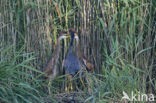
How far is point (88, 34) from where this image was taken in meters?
4.68

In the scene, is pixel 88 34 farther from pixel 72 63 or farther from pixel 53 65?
pixel 53 65

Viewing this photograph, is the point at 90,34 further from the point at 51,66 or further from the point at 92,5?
the point at 51,66

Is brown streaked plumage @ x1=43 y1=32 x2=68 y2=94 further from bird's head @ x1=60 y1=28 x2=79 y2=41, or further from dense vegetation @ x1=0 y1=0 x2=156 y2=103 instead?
dense vegetation @ x1=0 y1=0 x2=156 y2=103

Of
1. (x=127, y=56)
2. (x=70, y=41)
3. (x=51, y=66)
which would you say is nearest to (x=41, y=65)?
(x=51, y=66)

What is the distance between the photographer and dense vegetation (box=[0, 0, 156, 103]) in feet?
13.2

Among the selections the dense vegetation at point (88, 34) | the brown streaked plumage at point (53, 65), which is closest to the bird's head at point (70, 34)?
the brown streaked plumage at point (53, 65)

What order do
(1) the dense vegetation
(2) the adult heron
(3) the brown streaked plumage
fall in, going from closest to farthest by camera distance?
(1) the dense vegetation
(3) the brown streaked plumage
(2) the adult heron

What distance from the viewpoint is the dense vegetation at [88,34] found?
4.01m

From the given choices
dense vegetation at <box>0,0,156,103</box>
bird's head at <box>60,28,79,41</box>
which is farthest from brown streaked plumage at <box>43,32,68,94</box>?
dense vegetation at <box>0,0,156,103</box>

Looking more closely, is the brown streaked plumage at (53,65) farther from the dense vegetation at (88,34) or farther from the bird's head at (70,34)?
the dense vegetation at (88,34)

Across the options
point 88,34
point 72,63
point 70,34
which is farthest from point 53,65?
point 88,34

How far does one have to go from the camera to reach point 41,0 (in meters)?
4.43

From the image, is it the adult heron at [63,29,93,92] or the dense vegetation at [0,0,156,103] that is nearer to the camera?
the dense vegetation at [0,0,156,103]

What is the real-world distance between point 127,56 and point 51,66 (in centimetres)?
116
